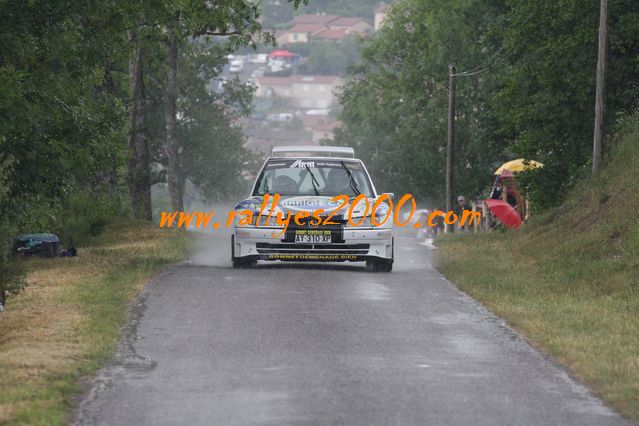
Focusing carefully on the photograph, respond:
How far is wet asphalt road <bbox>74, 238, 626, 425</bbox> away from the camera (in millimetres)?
9664

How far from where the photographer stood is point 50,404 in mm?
9758

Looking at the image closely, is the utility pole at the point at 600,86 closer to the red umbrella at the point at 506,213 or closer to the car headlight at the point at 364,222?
the red umbrella at the point at 506,213

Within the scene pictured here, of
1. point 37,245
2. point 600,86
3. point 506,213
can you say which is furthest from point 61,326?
point 506,213

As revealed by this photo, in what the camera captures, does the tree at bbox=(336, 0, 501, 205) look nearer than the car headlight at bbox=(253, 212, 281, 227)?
No

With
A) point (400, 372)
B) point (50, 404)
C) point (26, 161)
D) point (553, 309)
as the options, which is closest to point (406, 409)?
point (400, 372)

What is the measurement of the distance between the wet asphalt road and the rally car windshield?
3.70 meters

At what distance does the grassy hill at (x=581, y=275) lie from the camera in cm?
1223

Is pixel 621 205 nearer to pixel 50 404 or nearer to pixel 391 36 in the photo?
pixel 50 404

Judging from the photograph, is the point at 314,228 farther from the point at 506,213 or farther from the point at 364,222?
the point at 506,213

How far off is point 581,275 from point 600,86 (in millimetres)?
11379

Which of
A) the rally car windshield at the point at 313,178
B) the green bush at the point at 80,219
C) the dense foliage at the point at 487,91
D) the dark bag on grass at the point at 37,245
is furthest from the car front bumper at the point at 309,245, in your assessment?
the dense foliage at the point at 487,91

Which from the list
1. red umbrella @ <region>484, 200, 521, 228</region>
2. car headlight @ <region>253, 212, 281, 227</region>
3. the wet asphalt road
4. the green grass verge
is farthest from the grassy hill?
red umbrella @ <region>484, 200, 521, 228</region>

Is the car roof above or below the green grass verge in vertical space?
above

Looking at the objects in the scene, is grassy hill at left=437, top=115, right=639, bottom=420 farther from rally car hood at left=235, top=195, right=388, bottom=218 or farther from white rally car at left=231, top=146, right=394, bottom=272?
rally car hood at left=235, top=195, right=388, bottom=218
